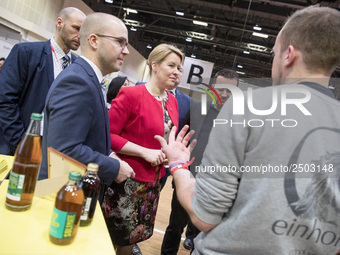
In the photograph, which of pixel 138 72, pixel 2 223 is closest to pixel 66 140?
pixel 2 223

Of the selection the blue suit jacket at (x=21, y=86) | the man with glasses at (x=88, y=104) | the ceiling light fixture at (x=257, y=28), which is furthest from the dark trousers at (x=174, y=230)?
the ceiling light fixture at (x=257, y=28)

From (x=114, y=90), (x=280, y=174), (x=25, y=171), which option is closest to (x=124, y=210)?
(x=25, y=171)

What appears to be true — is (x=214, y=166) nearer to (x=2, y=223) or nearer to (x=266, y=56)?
(x=2, y=223)

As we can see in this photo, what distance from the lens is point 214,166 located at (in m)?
0.80

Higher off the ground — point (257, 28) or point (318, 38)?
point (257, 28)

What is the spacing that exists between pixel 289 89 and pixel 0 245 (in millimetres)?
926

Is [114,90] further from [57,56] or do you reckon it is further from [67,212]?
[67,212]

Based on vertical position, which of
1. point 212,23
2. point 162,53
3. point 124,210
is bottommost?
point 124,210

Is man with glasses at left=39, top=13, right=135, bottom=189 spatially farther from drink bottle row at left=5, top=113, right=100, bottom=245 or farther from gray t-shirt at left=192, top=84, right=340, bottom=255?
gray t-shirt at left=192, top=84, right=340, bottom=255

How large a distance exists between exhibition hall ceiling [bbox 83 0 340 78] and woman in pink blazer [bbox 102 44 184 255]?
6.31 metres

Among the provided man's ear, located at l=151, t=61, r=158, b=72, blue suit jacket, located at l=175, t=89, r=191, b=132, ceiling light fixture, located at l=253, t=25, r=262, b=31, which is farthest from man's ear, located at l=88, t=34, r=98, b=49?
ceiling light fixture, located at l=253, t=25, r=262, b=31

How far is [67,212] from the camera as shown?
0.84 meters

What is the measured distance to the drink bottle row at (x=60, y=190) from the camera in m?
0.86

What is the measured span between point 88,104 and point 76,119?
9cm
